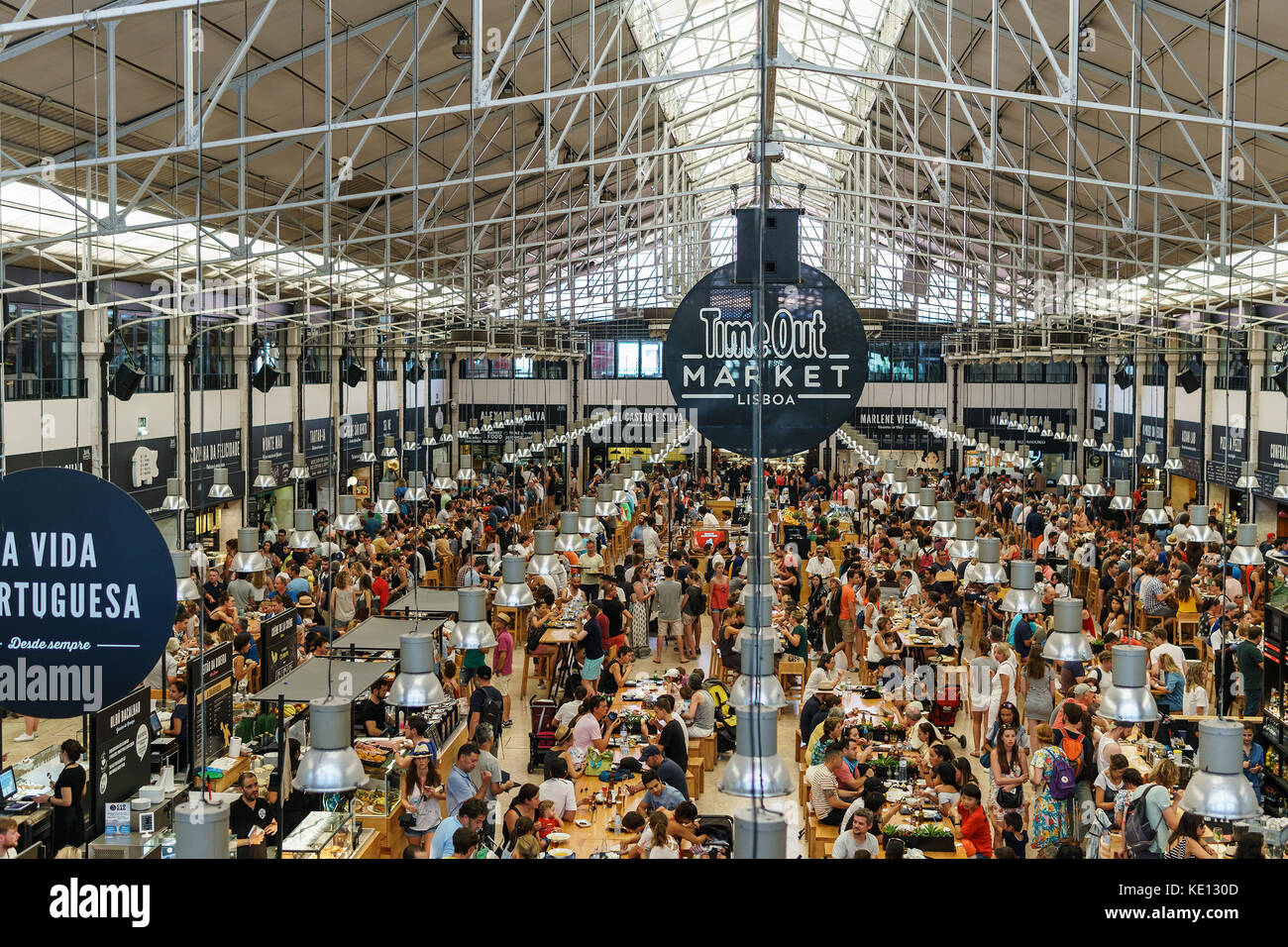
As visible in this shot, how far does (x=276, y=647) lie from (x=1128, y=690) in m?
7.27

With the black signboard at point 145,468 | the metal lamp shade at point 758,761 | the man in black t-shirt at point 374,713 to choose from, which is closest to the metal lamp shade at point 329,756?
the metal lamp shade at point 758,761

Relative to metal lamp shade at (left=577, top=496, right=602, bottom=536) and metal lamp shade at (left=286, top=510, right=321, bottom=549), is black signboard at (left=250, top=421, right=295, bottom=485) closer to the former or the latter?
metal lamp shade at (left=286, top=510, right=321, bottom=549)

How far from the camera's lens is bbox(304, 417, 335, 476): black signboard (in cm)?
2531

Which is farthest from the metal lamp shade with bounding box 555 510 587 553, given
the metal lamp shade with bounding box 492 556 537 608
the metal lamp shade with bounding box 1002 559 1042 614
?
the metal lamp shade with bounding box 1002 559 1042 614

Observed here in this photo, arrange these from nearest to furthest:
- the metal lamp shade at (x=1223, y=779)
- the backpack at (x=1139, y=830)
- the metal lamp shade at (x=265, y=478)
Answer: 1. the metal lamp shade at (x=1223, y=779)
2. the backpack at (x=1139, y=830)
3. the metal lamp shade at (x=265, y=478)

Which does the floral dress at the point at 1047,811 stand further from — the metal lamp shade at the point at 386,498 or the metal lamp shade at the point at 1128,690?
the metal lamp shade at the point at 386,498

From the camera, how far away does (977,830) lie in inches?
293

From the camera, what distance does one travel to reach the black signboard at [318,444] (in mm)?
25312

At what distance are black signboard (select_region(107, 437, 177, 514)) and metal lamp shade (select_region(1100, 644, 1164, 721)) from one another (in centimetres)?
1381

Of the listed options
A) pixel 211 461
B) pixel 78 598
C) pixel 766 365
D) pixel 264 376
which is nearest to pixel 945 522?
pixel 264 376

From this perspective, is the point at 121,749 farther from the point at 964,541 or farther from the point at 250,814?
the point at 964,541

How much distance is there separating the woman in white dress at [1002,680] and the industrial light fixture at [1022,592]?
0.94m

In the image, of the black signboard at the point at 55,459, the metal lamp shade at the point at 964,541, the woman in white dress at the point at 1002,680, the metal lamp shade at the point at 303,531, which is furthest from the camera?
the black signboard at the point at 55,459
